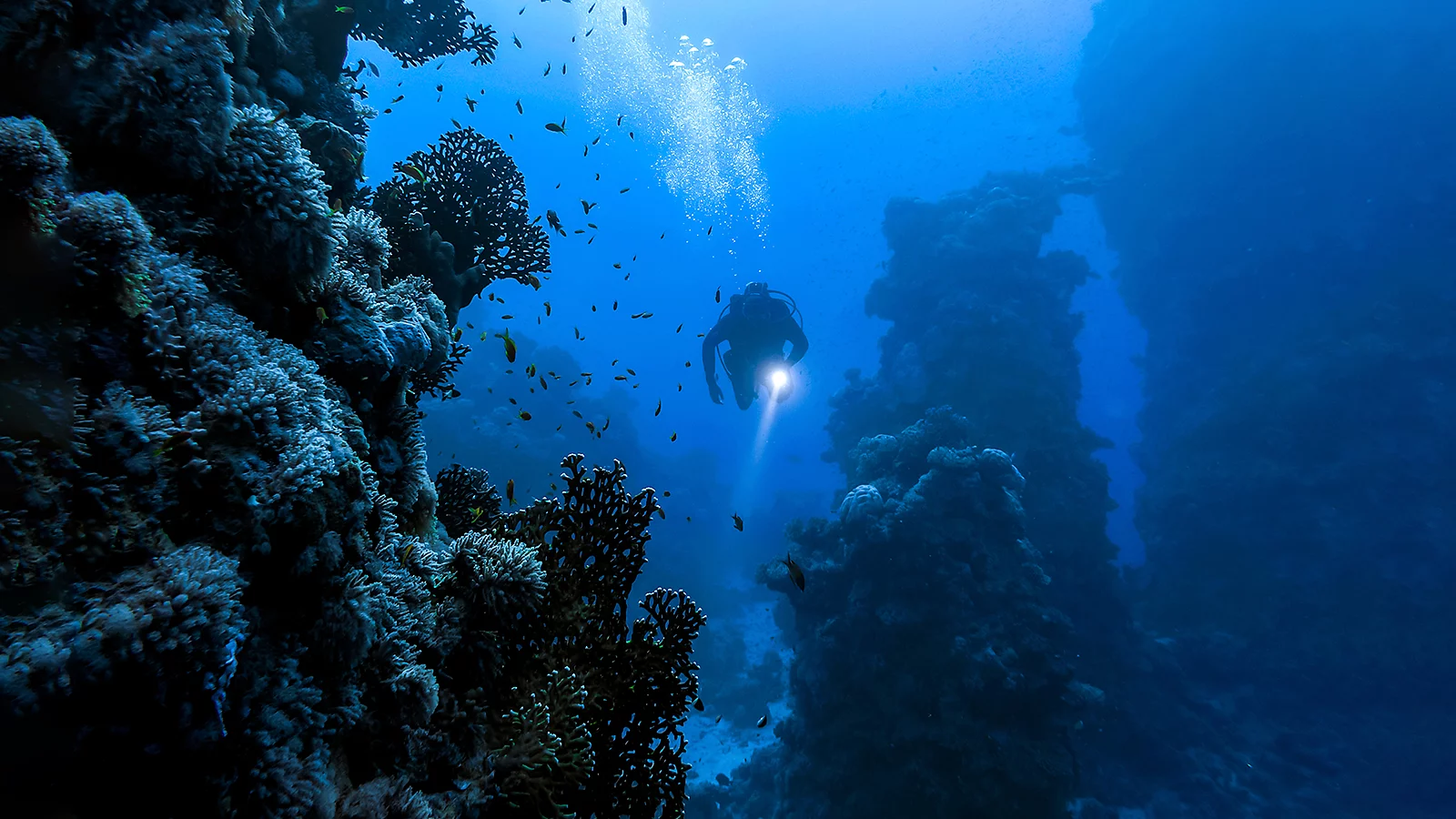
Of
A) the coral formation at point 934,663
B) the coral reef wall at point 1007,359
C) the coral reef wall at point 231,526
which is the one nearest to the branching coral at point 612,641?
the coral reef wall at point 231,526

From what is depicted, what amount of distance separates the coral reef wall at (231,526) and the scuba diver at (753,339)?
13.6 meters

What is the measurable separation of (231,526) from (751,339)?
16885 millimetres

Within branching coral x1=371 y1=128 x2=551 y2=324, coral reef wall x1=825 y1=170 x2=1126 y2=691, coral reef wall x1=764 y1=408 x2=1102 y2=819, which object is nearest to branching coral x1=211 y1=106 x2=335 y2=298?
branching coral x1=371 y1=128 x2=551 y2=324

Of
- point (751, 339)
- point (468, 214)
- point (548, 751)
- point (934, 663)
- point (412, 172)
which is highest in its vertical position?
point (751, 339)

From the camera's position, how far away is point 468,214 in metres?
6.12

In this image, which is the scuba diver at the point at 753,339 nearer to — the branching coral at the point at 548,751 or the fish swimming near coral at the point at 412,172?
the fish swimming near coral at the point at 412,172

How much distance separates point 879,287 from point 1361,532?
19.9 metres

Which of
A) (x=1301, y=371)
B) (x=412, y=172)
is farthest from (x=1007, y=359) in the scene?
(x=412, y=172)

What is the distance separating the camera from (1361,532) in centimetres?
1842

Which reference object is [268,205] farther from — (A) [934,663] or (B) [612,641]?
(A) [934,663]

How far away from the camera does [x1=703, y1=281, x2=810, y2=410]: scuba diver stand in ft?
57.4

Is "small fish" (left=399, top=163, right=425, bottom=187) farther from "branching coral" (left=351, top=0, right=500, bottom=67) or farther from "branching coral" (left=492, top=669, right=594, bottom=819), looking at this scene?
"branching coral" (left=492, top=669, right=594, bottom=819)

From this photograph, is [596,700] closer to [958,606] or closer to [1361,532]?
[958,606]

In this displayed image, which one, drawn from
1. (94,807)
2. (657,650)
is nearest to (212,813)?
(94,807)
